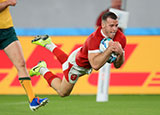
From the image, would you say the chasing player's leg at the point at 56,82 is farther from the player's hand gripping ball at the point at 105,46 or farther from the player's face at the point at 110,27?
the player's face at the point at 110,27

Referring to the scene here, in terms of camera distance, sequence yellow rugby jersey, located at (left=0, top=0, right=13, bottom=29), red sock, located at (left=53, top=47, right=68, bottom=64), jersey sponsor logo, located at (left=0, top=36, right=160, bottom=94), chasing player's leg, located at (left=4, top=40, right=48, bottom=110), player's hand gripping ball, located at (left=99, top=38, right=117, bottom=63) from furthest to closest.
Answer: jersey sponsor logo, located at (left=0, top=36, right=160, bottom=94), red sock, located at (left=53, top=47, right=68, bottom=64), yellow rugby jersey, located at (left=0, top=0, right=13, bottom=29), chasing player's leg, located at (left=4, top=40, right=48, bottom=110), player's hand gripping ball, located at (left=99, top=38, right=117, bottom=63)

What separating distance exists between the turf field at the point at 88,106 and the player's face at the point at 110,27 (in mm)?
1278

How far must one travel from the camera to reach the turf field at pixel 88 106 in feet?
23.8

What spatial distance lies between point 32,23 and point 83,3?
1457mm

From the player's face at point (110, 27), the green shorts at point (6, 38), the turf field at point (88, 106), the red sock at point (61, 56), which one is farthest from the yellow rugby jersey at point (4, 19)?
the player's face at point (110, 27)

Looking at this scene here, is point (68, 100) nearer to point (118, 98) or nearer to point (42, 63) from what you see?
point (118, 98)

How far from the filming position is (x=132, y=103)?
869cm

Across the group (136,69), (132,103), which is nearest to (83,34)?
(136,69)

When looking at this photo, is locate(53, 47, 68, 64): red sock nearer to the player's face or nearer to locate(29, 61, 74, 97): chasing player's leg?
locate(29, 61, 74, 97): chasing player's leg

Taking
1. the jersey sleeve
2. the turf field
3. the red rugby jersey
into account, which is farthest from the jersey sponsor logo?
the jersey sleeve

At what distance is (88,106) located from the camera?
8.16 meters

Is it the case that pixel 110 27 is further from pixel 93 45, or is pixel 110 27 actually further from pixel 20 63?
pixel 20 63

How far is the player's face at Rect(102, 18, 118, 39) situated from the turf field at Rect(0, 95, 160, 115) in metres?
1.28

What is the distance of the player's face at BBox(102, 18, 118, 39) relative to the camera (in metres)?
6.38
